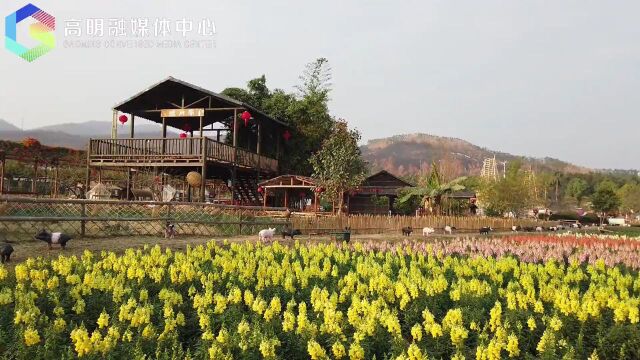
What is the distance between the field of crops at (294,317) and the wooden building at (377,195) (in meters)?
28.9

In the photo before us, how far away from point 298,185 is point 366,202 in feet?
36.5

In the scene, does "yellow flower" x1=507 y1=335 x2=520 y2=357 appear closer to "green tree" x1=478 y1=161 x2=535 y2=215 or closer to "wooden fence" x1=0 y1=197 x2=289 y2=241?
"wooden fence" x1=0 y1=197 x2=289 y2=241

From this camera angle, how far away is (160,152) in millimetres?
26844

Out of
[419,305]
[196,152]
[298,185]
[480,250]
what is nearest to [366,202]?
[298,185]

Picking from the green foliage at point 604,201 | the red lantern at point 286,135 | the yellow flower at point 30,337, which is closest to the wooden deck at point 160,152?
the red lantern at point 286,135

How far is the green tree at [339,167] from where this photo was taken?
2930 centimetres

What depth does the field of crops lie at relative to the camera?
5.20m

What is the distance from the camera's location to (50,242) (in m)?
11.1

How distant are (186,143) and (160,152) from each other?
1.85 meters

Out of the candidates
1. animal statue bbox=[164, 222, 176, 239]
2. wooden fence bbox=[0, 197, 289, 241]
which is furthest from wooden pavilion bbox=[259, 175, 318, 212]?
animal statue bbox=[164, 222, 176, 239]

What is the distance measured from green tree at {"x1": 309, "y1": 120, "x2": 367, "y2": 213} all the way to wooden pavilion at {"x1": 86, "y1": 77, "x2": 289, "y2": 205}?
13.3ft

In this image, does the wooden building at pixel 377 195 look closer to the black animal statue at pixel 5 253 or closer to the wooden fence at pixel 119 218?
the wooden fence at pixel 119 218

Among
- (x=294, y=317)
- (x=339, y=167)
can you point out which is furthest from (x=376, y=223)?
(x=294, y=317)

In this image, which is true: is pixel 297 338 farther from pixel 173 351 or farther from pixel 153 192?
pixel 153 192
